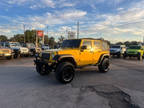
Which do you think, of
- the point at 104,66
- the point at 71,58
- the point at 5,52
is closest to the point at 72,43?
the point at 71,58

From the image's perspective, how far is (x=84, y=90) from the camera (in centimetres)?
370

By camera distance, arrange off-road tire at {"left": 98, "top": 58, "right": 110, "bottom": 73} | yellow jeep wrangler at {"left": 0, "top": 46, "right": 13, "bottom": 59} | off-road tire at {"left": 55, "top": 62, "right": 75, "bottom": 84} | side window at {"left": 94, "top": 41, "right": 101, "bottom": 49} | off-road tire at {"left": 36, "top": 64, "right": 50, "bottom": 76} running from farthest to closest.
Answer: yellow jeep wrangler at {"left": 0, "top": 46, "right": 13, "bottom": 59}
off-road tire at {"left": 98, "top": 58, "right": 110, "bottom": 73}
side window at {"left": 94, "top": 41, "right": 101, "bottom": 49}
off-road tire at {"left": 36, "top": 64, "right": 50, "bottom": 76}
off-road tire at {"left": 55, "top": 62, "right": 75, "bottom": 84}

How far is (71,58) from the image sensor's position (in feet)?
14.9

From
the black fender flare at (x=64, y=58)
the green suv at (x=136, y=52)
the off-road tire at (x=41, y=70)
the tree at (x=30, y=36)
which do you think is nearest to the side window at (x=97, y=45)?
the black fender flare at (x=64, y=58)

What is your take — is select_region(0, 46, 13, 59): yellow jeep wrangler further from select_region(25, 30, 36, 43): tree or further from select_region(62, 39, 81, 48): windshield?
select_region(25, 30, 36, 43): tree

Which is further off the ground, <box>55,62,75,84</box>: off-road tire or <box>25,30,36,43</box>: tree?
<box>25,30,36,43</box>: tree

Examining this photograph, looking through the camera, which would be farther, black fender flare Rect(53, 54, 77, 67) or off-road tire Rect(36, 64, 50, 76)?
off-road tire Rect(36, 64, 50, 76)

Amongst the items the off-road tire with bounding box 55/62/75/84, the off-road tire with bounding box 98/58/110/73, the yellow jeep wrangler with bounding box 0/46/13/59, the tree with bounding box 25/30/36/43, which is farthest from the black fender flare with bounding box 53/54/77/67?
the tree with bounding box 25/30/36/43

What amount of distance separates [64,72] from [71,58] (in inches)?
27.7

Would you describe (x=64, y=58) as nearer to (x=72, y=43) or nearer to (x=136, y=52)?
(x=72, y=43)

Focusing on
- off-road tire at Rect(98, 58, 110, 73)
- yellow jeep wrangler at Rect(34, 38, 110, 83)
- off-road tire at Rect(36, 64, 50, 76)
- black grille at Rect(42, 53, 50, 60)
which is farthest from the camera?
off-road tire at Rect(98, 58, 110, 73)

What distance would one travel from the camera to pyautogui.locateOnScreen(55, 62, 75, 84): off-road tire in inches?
161

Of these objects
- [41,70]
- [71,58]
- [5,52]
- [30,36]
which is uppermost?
[30,36]

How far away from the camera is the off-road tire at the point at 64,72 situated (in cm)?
409
